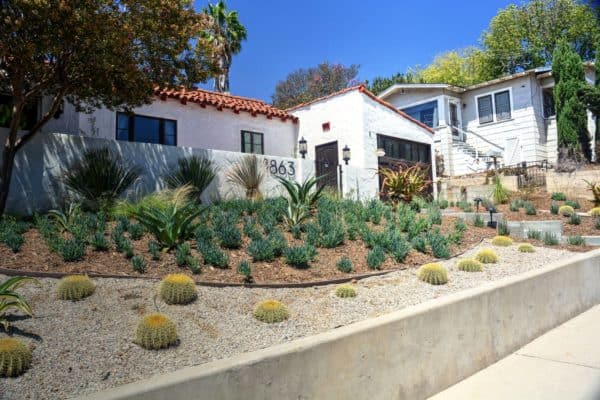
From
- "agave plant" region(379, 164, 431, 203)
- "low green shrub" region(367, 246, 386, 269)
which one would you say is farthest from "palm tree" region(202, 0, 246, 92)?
"low green shrub" region(367, 246, 386, 269)

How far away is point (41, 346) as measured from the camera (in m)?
3.33

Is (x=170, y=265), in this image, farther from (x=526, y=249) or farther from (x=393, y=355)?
(x=526, y=249)

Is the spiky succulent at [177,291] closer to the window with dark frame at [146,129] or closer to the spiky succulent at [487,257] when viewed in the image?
the spiky succulent at [487,257]

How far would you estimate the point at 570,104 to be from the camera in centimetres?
2175

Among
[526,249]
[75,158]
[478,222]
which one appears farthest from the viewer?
[478,222]

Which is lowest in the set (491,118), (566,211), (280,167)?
(566,211)

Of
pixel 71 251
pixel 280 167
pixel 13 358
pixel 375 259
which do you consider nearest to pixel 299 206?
pixel 375 259

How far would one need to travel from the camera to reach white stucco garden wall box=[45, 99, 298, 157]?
11.9 m

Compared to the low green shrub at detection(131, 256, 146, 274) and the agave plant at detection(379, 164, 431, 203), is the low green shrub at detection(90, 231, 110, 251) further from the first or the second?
the agave plant at detection(379, 164, 431, 203)

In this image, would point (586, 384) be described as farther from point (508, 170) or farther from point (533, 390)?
point (508, 170)

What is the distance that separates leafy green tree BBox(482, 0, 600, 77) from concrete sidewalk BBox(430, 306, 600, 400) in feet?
106

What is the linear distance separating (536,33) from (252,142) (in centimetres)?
2777

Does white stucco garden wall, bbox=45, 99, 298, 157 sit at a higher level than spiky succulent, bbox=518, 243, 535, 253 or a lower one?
higher

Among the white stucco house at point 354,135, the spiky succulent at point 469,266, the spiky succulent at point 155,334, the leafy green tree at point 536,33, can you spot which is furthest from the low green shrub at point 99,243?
the leafy green tree at point 536,33
